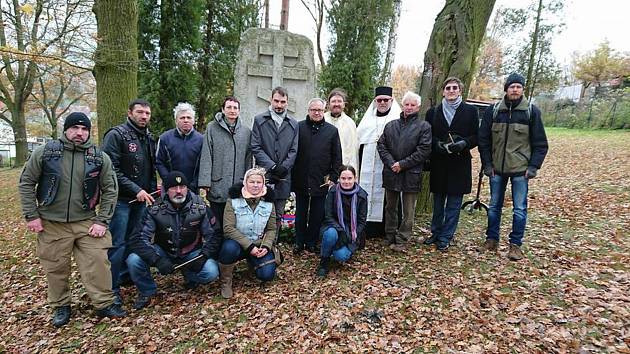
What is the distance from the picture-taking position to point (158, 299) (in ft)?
12.9

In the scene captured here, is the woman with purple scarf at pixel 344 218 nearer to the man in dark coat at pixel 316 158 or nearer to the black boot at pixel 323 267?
the black boot at pixel 323 267

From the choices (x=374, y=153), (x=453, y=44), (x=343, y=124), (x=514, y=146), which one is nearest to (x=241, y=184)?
(x=343, y=124)

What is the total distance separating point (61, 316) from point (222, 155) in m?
2.18

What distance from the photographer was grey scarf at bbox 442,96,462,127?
14.2 ft

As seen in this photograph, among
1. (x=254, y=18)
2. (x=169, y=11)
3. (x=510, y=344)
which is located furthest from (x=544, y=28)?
(x=510, y=344)

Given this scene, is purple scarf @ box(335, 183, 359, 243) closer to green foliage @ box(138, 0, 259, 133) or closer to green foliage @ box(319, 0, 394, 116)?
green foliage @ box(138, 0, 259, 133)

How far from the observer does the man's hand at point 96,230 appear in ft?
11.4

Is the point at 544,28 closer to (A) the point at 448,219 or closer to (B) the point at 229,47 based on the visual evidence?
(B) the point at 229,47

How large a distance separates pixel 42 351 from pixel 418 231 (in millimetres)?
4361

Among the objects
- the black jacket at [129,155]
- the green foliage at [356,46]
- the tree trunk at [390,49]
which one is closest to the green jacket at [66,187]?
the black jacket at [129,155]

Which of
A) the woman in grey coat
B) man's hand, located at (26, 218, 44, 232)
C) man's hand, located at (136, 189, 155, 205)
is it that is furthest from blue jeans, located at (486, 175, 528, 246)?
man's hand, located at (26, 218, 44, 232)

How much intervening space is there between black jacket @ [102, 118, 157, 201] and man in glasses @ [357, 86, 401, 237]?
8.58ft

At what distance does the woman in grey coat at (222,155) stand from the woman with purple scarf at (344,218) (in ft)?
3.62

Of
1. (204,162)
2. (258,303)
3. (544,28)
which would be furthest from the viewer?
(544,28)
